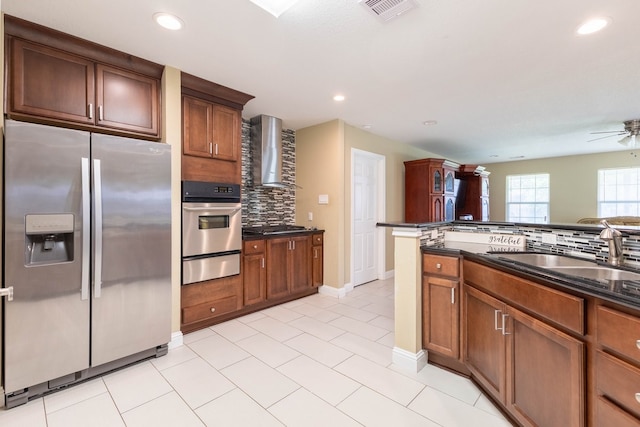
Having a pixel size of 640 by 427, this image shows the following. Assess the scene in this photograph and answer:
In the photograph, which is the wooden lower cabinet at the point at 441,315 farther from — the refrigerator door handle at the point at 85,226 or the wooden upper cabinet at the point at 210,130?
the refrigerator door handle at the point at 85,226

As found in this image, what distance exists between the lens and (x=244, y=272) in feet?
10.5

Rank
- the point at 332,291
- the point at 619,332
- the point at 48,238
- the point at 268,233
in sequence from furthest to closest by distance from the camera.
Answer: the point at 332,291 < the point at 268,233 < the point at 48,238 < the point at 619,332

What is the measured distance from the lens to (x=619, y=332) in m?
1.03

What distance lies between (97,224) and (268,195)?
93.7 inches

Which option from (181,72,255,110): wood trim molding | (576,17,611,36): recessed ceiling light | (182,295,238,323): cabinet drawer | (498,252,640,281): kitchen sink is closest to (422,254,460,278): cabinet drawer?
(498,252,640,281): kitchen sink

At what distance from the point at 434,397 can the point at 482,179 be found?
640cm

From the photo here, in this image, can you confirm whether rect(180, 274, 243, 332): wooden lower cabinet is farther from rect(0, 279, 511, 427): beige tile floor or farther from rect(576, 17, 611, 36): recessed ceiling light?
rect(576, 17, 611, 36): recessed ceiling light

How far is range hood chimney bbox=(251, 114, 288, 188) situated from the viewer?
12.5 ft

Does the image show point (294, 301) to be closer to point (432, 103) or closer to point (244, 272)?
point (244, 272)

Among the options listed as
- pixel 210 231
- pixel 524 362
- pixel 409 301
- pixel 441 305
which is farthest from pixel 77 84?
pixel 524 362

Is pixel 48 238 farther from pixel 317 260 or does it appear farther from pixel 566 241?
pixel 566 241

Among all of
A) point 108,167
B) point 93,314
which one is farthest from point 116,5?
point 93,314

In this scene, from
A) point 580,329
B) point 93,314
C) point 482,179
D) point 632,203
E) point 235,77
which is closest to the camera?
point 580,329

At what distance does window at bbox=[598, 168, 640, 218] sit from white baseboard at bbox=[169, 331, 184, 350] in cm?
866
